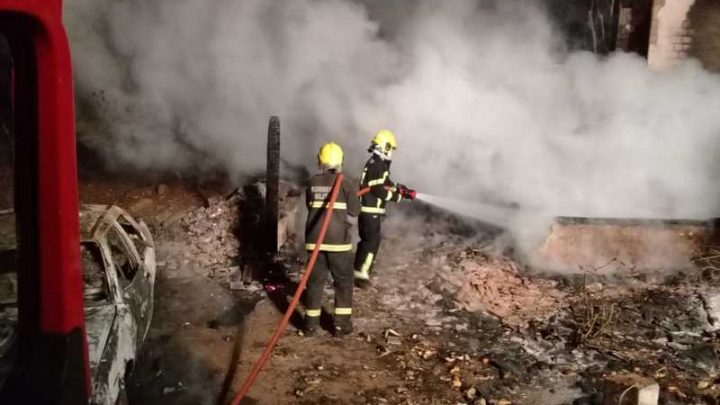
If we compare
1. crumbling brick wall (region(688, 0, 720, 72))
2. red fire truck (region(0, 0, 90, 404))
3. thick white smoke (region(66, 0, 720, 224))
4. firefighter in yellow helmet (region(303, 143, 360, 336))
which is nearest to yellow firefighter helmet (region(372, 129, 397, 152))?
firefighter in yellow helmet (region(303, 143, 360, 336))

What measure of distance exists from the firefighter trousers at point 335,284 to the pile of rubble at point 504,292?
1.61 m

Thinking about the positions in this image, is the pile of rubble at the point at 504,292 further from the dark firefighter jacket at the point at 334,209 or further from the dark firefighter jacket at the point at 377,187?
the dark firefighter jacket at the point at 334,209

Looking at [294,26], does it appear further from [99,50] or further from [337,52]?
[99,50]

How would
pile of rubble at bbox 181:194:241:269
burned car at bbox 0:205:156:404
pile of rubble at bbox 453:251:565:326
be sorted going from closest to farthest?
burned car at bbox 0:205:156:404, pile of rubble at bbox 453:251:565:326, pile of rubble at bbox 181:194:241:269

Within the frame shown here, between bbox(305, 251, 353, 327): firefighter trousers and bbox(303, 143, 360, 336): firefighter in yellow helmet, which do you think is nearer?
bbox(303, 143, 360, 336): firefighter in yellow helmet

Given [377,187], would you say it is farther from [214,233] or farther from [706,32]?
[706,32]

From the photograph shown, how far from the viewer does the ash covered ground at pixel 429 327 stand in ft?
17.9

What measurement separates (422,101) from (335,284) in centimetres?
492

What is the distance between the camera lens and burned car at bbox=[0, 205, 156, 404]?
367cm

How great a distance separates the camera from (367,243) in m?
7.70

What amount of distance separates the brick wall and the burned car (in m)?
10.9

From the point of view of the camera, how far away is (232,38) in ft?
40.7

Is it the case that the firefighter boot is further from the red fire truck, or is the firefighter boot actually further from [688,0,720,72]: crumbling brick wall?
[688,0,720,72]: crumbling brick wall

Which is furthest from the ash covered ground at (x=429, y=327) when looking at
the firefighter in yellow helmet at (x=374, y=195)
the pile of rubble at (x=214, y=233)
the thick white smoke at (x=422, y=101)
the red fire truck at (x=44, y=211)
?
the red fire truck at (x=44, y=211)
